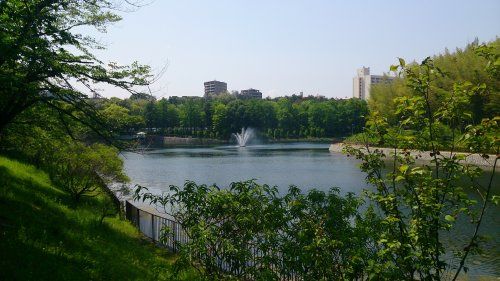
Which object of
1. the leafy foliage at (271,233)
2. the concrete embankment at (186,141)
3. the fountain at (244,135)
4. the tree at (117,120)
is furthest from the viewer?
the concrete embankment at (186,141)

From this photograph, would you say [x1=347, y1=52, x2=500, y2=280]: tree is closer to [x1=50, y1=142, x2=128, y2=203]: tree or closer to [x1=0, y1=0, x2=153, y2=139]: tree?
[x1=0, y1=0, x2=153, y2=139]: tree

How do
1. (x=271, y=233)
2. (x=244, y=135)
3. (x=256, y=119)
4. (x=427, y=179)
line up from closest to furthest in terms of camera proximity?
(x=427, y=179) < (x=271, y=233) < (x=244, y=135) < (x=256, y=119)

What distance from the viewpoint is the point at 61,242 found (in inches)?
349

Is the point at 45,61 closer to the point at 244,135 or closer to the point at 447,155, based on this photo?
the point at 447,155

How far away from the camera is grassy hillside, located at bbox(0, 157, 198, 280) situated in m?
7.32

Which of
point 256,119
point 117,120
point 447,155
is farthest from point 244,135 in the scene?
point 117,120

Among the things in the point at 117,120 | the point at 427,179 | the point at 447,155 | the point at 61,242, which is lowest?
the point at 61,242

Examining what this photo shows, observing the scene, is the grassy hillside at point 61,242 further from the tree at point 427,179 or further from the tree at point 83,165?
the tree at point 427,179

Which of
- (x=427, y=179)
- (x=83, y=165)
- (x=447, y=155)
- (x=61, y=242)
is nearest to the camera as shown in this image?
(x=427, y=179)

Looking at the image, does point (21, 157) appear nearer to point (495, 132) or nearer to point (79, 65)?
point (79, 65)

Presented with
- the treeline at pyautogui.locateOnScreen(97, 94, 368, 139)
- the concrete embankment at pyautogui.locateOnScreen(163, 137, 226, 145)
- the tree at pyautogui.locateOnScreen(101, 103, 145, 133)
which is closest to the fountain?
the treeline at pyautogui.locateOnScreen(97, 94, 368, 139)

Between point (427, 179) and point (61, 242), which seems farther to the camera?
point (61, 242)

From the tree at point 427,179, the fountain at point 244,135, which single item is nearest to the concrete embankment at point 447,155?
the tree at point 427,179

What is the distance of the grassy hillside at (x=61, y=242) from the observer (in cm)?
732
